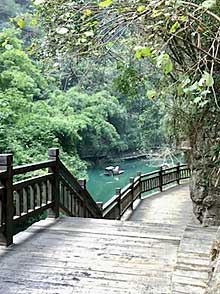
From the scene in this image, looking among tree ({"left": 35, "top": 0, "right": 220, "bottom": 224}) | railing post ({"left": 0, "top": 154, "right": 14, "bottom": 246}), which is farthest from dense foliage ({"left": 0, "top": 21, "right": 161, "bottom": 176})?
railing post ({"left": 0, "top": 154, "right": 14, "bottom": 246})

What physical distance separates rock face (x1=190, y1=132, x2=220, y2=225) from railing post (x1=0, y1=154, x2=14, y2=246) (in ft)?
8.88

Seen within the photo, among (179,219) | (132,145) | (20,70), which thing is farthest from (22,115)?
(132,145)

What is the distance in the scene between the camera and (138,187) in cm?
993

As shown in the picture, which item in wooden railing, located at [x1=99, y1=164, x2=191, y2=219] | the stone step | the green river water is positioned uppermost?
the stone step

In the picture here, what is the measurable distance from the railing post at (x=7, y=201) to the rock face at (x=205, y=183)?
271cm

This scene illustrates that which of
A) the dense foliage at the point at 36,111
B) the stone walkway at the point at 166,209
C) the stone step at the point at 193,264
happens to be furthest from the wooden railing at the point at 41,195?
the stone walkway at the point at 166,209

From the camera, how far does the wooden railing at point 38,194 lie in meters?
3.04

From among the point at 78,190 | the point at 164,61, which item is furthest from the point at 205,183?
the point at 164,61

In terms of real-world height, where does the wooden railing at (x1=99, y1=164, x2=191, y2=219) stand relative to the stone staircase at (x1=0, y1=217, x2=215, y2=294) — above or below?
below

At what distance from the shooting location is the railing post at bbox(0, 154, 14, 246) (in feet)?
9.86

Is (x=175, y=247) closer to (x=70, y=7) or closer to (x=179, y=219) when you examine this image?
(x=70, y=7)

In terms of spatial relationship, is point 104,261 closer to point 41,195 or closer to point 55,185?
point 41,195

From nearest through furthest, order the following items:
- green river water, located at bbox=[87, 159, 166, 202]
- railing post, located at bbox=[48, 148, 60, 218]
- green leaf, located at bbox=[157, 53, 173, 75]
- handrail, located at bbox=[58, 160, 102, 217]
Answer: green leaf, located at bbox=[157, 53, 173, 75]
railing post, located at bbox=[48, 148, 60, 218]
handrail, located at bbox=[58, 160, 102, 217]
green river water, located at bbox=[87, 159, 166, 202]

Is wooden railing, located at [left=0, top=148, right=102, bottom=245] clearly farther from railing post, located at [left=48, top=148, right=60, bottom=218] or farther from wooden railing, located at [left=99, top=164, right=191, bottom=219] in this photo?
wooden railing, located at [left=99, top=164, right=191, bottom=219]
